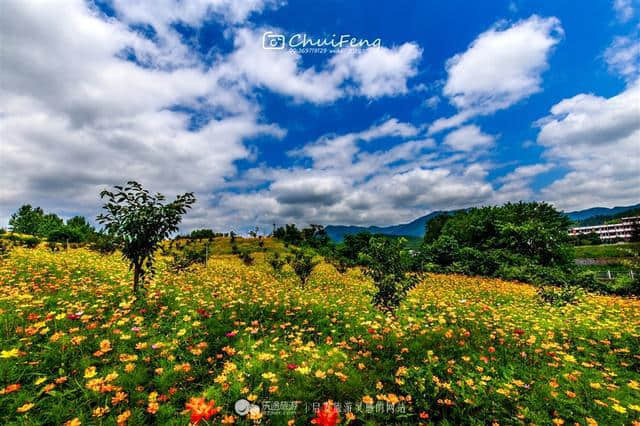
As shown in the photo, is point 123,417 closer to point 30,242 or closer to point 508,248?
point 30,242

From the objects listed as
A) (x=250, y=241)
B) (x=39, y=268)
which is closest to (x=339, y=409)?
(x=39, y=268)

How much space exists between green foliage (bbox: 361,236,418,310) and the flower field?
1.95 ft

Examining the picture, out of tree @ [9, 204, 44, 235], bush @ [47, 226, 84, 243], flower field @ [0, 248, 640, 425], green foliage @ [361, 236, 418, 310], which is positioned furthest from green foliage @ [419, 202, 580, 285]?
tree @ [9, 204, 44, 235]

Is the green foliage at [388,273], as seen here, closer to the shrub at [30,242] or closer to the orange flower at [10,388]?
the orange flower at [10,388]

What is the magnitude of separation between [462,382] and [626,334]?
6.07 m

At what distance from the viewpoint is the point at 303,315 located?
7.64 meters

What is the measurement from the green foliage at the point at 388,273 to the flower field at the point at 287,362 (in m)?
0.59

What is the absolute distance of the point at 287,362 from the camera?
495 cm

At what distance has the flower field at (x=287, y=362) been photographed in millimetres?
3676

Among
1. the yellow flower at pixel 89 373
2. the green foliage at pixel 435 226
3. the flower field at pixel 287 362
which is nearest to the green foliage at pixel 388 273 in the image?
the flower field at pixel 287 362

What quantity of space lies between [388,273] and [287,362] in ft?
12.9

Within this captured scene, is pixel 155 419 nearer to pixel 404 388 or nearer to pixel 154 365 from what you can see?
pixel 154 365

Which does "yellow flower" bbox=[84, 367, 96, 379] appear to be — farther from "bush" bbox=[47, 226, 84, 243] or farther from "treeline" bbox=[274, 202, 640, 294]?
"bush" bbox=[47, 226, 84, 243]

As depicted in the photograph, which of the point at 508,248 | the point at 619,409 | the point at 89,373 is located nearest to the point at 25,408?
the point at 89,373
